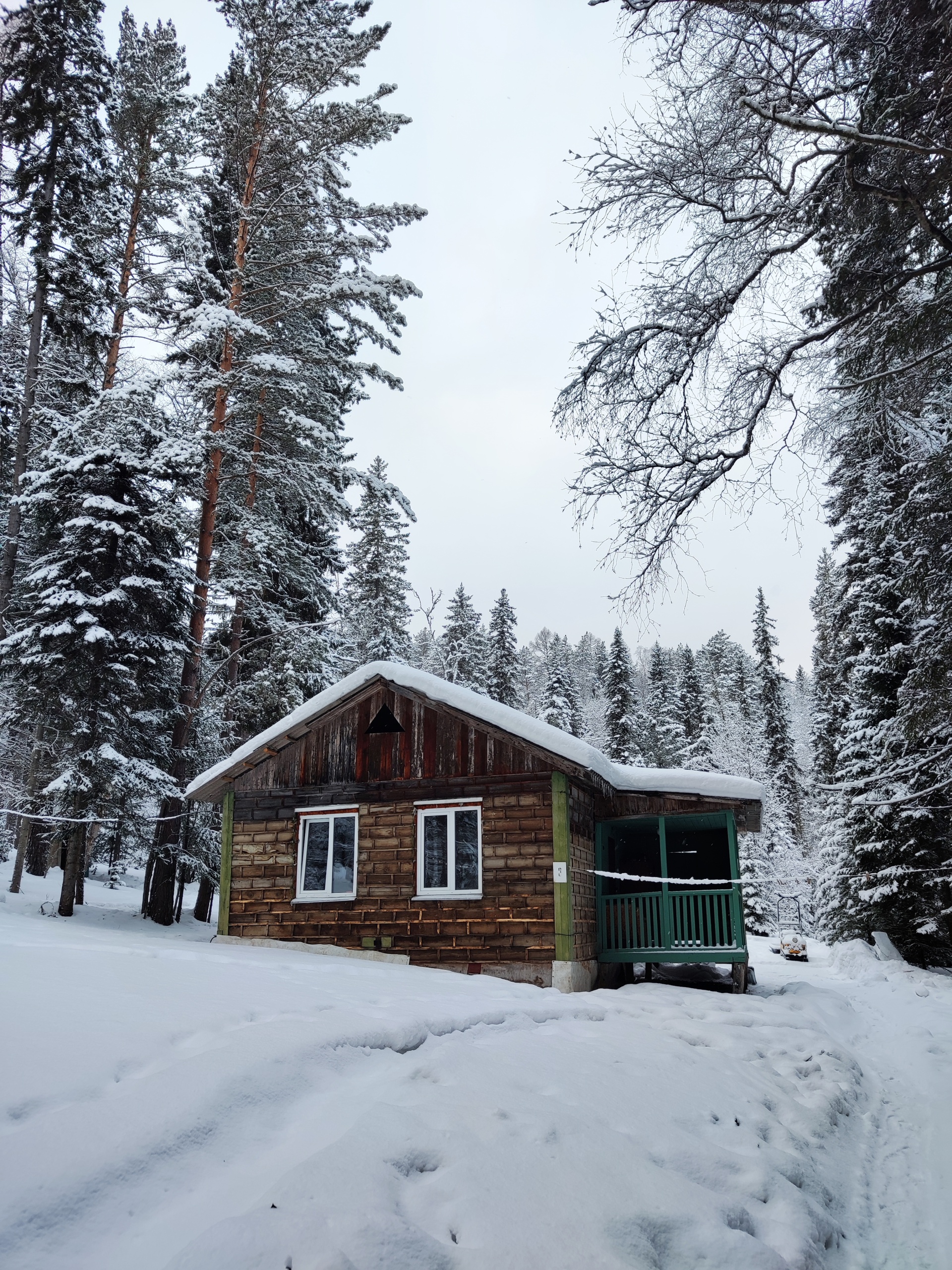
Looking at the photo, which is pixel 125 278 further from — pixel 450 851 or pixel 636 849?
pixel 636 849

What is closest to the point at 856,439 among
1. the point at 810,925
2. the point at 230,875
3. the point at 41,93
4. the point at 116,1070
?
the point at 116,1070

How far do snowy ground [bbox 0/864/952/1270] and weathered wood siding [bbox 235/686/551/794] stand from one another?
16.5ft

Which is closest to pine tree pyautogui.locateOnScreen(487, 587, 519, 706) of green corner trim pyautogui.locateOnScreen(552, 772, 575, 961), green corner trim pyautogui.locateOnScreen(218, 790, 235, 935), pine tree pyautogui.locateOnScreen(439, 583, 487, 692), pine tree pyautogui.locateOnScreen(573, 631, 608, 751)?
pine tree pyautogui.locateOnScreen(439, 583, 487, 692)

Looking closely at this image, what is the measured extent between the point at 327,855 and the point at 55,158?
1743 cm

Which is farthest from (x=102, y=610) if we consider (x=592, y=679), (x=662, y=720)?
(x=592, y=679)

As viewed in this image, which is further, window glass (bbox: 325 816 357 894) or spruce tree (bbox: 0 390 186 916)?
spruce tree (bbox: 0 390 186 916)

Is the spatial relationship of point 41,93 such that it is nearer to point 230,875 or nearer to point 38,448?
point 38,448

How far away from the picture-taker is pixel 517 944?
12008mm

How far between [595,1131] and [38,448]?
18725 millimetres

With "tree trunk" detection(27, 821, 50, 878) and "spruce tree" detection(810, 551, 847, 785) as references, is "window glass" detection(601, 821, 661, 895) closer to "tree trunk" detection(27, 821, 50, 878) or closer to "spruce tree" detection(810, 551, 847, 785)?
"spruce tree" detection(810, 551, 847, 785)

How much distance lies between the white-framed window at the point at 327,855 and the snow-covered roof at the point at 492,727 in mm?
1492

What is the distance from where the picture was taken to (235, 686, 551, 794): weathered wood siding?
501 inches

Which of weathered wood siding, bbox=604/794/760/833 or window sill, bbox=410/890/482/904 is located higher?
→ weathered wood siding, bbox=604/794/760/833

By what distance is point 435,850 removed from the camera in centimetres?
1286
